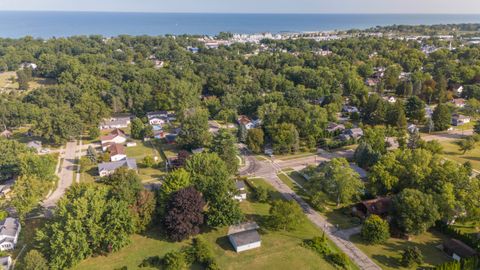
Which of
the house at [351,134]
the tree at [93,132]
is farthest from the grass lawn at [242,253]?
the tree at [93,132]

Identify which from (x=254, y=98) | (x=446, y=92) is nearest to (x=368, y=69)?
(x=446, y=92)

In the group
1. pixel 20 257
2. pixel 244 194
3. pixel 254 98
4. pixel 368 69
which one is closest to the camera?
pixel 20 257

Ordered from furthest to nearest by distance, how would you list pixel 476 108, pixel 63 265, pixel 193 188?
pixel 476 108
pixel 193 188
pixel 63 265

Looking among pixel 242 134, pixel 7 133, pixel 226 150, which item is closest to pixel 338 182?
pixel 226 150

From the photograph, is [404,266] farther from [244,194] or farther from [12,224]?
[12,224]

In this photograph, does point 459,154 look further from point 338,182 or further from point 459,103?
point 459,103

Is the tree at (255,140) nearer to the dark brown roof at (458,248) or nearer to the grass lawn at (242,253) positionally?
the grass lawn at (242,253)
